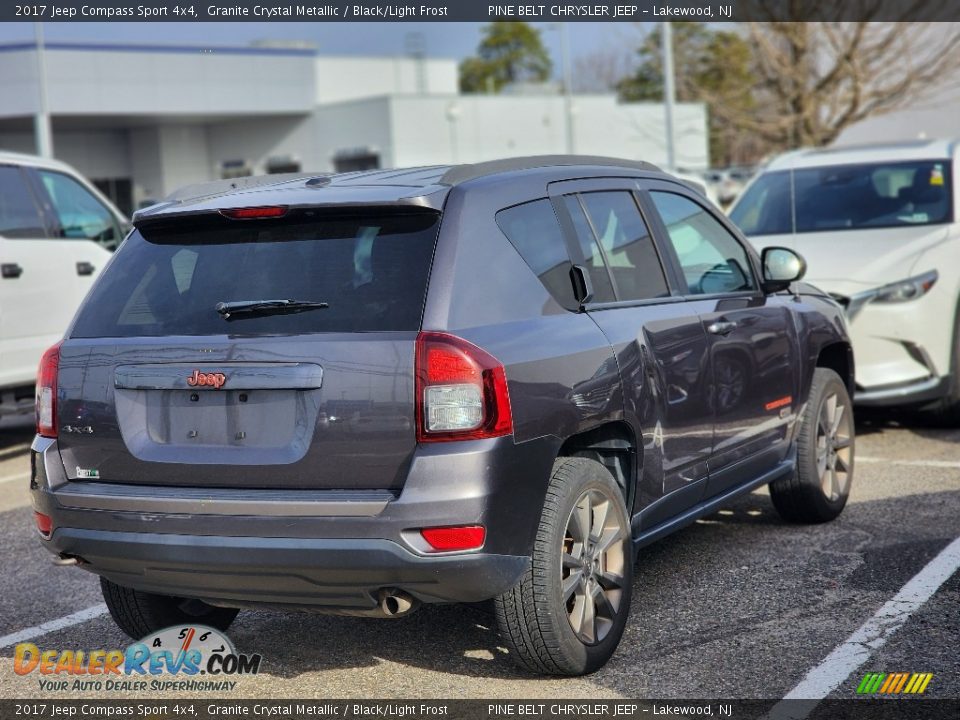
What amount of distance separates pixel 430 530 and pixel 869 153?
7.32 m

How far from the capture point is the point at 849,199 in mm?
9477

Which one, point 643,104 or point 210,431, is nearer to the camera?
point 210,431

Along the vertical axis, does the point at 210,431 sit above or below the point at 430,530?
above

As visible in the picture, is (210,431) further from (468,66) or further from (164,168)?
(468,66)

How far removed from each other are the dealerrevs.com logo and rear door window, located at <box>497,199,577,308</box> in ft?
5.72

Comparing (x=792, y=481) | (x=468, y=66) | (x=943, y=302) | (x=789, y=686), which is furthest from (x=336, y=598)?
(x=468, y=66)

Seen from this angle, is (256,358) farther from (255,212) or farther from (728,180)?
(728,180)

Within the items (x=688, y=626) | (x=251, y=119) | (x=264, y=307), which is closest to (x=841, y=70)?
(x=688, y=626)

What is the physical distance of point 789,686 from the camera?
418cm

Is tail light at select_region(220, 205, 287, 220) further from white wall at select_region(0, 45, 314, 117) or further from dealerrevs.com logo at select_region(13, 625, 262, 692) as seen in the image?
white wall at select_region(0, 45, 314, 117)

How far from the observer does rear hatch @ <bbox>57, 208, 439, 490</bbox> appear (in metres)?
3.77

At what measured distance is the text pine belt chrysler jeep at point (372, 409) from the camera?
3.75 metres

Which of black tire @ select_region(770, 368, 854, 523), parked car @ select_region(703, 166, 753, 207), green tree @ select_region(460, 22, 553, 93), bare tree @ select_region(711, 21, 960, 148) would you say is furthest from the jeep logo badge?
green tree @ select_region(460, 22, 553, 93)
